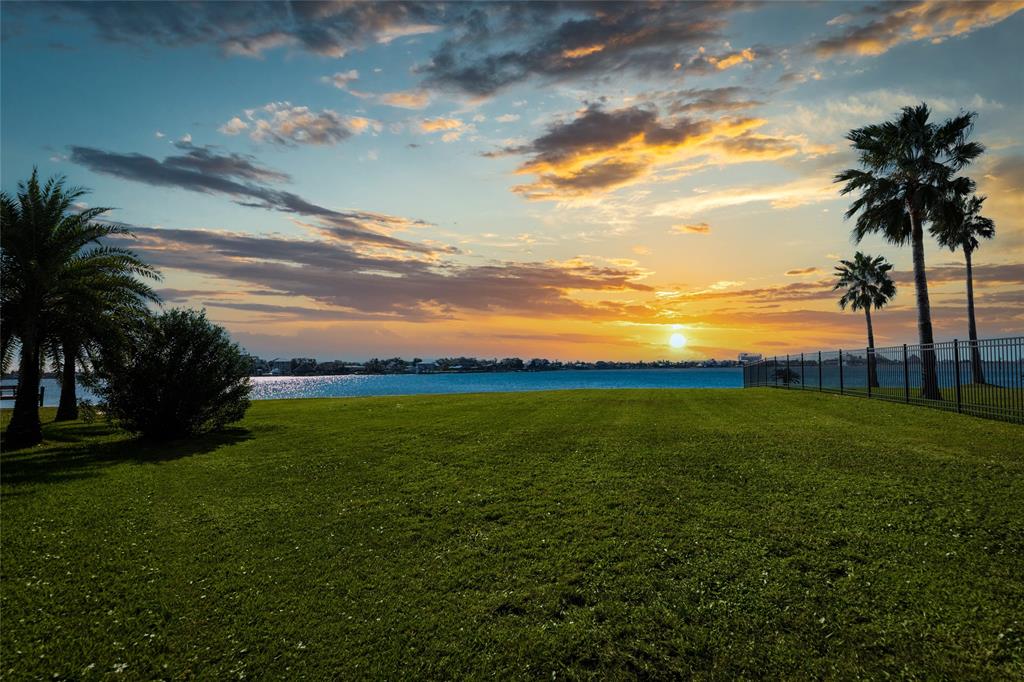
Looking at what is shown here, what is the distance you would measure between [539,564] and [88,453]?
17.7m

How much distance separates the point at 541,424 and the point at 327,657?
14.0m

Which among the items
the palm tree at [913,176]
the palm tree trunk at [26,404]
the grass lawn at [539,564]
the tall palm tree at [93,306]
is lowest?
the grass lawn at [539,564]

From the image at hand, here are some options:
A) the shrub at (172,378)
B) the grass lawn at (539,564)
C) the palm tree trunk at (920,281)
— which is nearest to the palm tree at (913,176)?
the palm tree trunk at (920,281)

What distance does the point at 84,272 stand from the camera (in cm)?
2028

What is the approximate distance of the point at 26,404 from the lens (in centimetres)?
1970

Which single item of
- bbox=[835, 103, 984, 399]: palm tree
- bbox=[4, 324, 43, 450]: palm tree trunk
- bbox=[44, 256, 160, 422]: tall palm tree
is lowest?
bbox=[4, 324, 43, 450]: palm tree trunk

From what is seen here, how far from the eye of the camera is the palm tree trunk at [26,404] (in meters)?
19.3

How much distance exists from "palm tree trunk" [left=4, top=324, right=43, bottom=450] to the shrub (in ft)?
7.29

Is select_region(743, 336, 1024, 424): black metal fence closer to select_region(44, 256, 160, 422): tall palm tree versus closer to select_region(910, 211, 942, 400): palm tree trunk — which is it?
select_region(910, 211, 942, 400): palm tree trunk

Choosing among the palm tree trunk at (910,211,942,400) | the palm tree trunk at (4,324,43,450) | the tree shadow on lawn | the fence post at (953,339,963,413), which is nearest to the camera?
the tree shadow on lawn

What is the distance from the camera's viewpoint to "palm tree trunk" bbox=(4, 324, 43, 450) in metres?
19.3

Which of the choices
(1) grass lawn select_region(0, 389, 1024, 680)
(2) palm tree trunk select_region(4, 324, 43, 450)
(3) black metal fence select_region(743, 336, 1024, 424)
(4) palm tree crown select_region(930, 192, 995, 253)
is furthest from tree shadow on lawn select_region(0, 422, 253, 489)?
(4) palm tree crown select_region(930, 192, 995, 253)

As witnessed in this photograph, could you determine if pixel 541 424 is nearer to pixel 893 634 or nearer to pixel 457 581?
pixel 457 581

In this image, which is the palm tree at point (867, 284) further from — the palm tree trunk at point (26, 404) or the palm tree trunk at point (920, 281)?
the palm tree trunk at point (26, 404)
